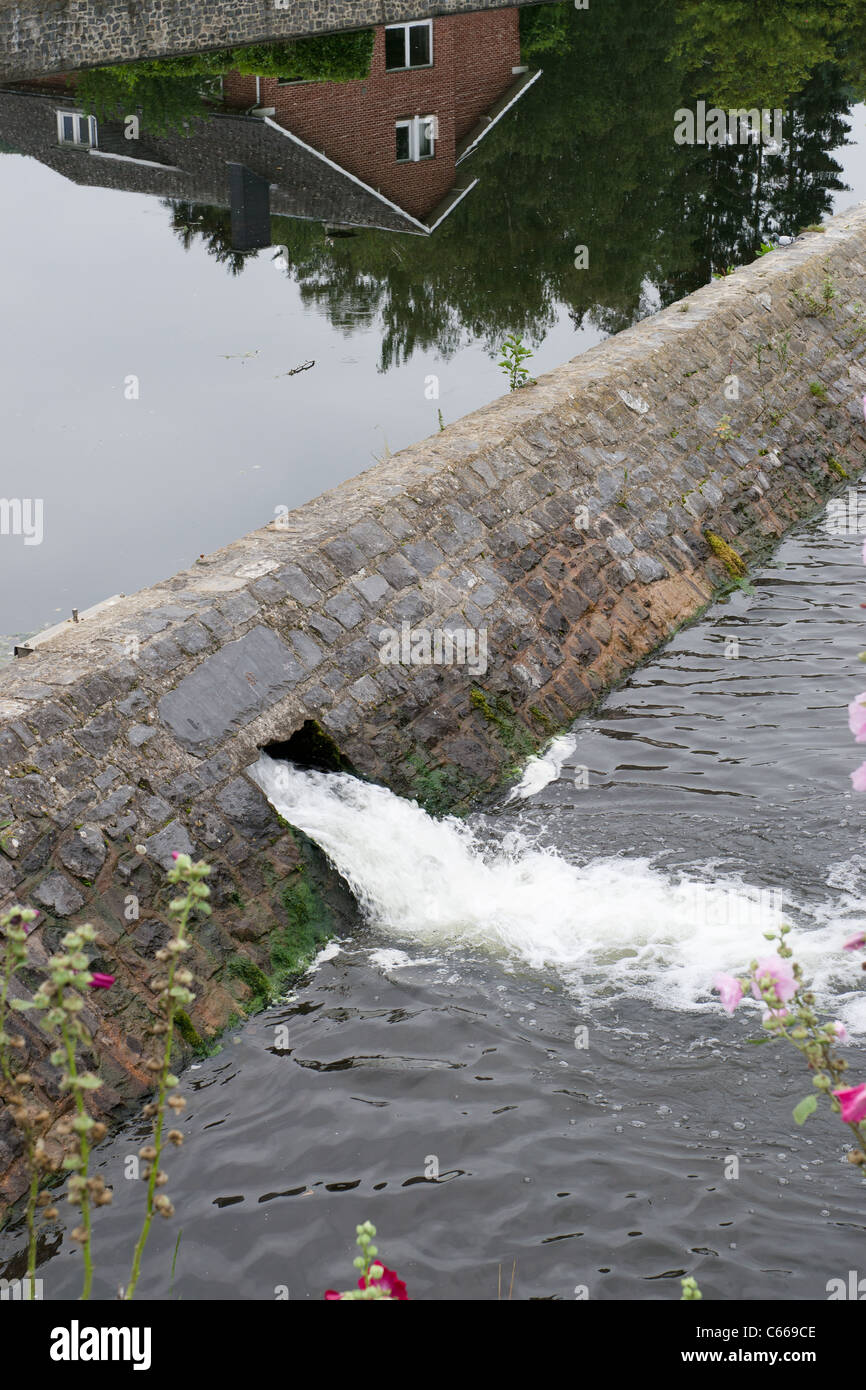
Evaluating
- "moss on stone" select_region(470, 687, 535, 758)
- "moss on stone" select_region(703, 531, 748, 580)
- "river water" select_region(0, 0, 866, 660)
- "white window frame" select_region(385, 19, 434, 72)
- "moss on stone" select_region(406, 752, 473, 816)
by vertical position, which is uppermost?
"white window frame" select_region(385, 19, 434, 72)

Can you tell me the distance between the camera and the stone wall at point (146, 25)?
30844 millimetres

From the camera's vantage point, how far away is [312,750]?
745 centimetres

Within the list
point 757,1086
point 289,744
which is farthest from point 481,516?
point 757,1086

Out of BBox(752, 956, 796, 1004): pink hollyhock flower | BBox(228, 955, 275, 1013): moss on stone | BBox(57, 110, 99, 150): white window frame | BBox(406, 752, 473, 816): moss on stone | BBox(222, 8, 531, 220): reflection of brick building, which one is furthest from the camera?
BBox(57, 110, 99, 150): white window frame

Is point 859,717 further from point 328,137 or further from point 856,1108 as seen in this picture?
point 328,137

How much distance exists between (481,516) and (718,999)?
13.9 ft

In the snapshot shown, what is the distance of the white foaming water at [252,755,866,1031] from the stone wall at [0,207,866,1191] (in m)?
0.27

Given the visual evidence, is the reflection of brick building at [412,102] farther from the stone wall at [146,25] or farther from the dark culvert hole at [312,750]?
the dark culvert hole at [312,750]

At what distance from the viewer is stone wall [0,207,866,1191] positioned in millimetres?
6156

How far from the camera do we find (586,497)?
398 inches

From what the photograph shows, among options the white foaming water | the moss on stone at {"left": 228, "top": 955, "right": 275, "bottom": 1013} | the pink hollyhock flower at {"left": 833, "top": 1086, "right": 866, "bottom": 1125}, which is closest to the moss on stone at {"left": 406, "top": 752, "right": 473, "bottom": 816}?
the white foaming water

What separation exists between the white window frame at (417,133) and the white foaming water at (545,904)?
70.0ft

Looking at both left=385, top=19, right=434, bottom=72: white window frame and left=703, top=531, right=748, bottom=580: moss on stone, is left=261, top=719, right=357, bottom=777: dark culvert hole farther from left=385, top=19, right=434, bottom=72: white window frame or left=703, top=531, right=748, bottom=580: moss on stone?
left=385, top=19, right=434, bottom=72: white window frame

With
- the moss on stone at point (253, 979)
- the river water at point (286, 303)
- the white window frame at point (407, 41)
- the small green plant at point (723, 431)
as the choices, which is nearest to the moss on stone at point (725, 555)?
the small green plant at point (723, 431)
